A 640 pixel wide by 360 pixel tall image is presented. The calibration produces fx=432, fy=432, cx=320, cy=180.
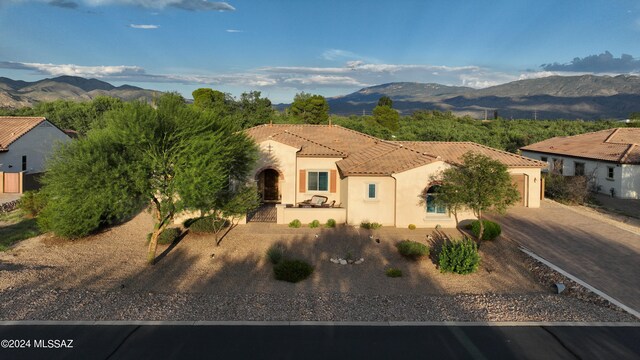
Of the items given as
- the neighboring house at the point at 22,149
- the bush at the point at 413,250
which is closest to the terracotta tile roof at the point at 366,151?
the bush at the point at 413,250

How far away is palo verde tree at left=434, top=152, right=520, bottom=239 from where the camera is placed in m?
17.9

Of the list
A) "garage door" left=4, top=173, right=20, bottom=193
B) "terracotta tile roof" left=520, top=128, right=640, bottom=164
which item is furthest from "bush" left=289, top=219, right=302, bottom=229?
"terracotta tile roof" left=520, top=128, right=640, bottom=164

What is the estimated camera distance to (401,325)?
1104cm

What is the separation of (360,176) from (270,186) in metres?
7.53

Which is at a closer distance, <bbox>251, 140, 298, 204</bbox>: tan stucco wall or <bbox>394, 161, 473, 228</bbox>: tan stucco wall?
<bbox>394, 161, 473, 228</bbox>: tan stucco wall

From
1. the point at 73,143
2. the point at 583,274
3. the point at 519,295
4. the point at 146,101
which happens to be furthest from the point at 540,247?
the point at 73,143

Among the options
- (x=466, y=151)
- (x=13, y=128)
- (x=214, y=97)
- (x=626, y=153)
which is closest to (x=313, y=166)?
(x=466, y=151)

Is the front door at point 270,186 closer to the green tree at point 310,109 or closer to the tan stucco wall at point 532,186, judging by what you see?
the tan stucco wall at point 532,186

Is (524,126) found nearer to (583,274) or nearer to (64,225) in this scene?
(583,274)

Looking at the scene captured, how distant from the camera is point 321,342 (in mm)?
10000

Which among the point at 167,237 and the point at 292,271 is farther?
the point at 167,237

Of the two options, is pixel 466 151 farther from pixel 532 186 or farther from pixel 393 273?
pixel 393 273

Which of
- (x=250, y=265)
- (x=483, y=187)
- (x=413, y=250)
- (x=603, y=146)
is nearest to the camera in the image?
(x=250, y=265)

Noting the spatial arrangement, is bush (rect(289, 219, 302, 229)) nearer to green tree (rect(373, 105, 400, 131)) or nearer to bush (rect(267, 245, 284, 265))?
bush (rect(267, 245, 284, 265))
